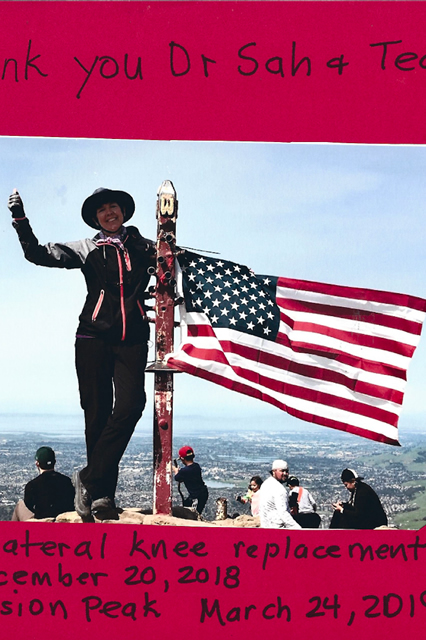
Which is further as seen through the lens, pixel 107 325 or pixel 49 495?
pixel 107 325

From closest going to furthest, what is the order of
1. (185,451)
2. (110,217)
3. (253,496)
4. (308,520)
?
(308,520) < (185,451) < (253,496) < (110,217)

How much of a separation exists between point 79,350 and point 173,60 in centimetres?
314

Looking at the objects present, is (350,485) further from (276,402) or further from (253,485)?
(276,402)

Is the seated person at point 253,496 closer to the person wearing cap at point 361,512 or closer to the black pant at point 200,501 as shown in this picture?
the black pant at point 200,501

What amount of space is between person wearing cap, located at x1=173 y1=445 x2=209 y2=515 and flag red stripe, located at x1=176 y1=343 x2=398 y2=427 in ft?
3.12

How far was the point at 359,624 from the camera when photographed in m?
7.78

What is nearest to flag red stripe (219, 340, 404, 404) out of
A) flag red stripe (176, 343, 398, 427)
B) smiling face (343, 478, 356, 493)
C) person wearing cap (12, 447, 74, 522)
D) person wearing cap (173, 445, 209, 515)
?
flag red stripe (176, 343, 398, 427)

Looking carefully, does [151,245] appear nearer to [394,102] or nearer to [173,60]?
[173,60]

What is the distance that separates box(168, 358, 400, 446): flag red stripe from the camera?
818 cm

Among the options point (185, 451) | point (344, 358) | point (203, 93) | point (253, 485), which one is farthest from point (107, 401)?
point (203, 93)

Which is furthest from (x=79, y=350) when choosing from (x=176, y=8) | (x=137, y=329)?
(x=176, y=8)

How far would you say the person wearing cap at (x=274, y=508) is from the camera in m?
7.97

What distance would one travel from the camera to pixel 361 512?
807 cm

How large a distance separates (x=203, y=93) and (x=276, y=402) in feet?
10.7
